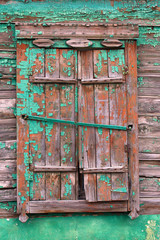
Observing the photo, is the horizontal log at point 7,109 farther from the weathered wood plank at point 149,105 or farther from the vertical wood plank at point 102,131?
the weathered wood plank at point 149,105

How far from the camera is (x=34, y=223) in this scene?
9.41ft

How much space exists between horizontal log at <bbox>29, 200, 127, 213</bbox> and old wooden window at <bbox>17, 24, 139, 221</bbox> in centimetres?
1

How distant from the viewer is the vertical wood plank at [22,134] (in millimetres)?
2797

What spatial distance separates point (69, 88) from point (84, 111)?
0.31 m

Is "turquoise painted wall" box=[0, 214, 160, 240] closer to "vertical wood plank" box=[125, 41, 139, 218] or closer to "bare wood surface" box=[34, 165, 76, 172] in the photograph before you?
"vertical wood plank" box=[125, 41, 139, 218]

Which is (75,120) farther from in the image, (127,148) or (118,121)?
(127,148)

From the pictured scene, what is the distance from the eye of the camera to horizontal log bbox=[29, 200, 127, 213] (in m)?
2.79

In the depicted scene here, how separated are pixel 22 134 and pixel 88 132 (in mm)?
724

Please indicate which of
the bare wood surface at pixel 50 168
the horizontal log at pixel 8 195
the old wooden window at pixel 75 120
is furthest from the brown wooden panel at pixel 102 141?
the horizontal log at pixel 8 195

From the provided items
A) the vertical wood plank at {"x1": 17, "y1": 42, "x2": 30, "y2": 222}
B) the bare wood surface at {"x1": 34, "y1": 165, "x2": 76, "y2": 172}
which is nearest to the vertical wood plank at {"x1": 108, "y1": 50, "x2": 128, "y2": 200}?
the bare wood surface at {"x1": 34, "y1": 165, "x2": 76, "y2": 172}

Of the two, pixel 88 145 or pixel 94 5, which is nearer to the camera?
pixel 88 145

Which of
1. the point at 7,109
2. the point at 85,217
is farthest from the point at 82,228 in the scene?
the point at 7,109

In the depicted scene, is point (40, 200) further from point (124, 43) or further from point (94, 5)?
point (94, 5)

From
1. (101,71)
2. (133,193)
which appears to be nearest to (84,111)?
(101,71)
